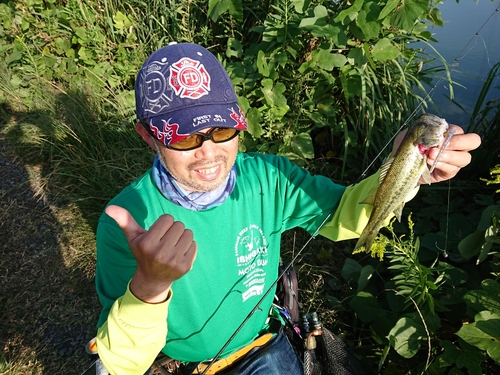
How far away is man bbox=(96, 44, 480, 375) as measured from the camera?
1422 millimetres

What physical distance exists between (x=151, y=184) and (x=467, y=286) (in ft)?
7.29

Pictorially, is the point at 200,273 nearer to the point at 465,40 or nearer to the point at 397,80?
the point at 397,80

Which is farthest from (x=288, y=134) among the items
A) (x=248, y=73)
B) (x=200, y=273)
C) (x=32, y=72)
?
(x=32, y=72)

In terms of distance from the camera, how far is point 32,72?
16.0ft

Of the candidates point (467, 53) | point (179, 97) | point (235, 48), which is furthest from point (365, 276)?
point (467, 53)

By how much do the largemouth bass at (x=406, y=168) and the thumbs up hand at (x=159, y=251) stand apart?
885mm

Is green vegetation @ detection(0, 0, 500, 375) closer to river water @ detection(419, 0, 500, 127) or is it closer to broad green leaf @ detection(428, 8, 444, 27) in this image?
broad green leaf @ detection(428, 8, 444, 27)

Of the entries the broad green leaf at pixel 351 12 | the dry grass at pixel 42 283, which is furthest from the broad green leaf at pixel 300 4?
the dry grass at pixel 42 283

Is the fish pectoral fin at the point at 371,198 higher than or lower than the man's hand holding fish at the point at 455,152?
lower

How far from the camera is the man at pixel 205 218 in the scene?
1422mm

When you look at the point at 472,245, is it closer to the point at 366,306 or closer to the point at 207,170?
the point at 366,306

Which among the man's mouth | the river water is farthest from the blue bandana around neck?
the river water

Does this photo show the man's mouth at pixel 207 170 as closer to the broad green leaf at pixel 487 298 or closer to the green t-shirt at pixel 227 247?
the green t-shirt at pixel 227 247

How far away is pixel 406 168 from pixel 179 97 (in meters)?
Result: 0.98
